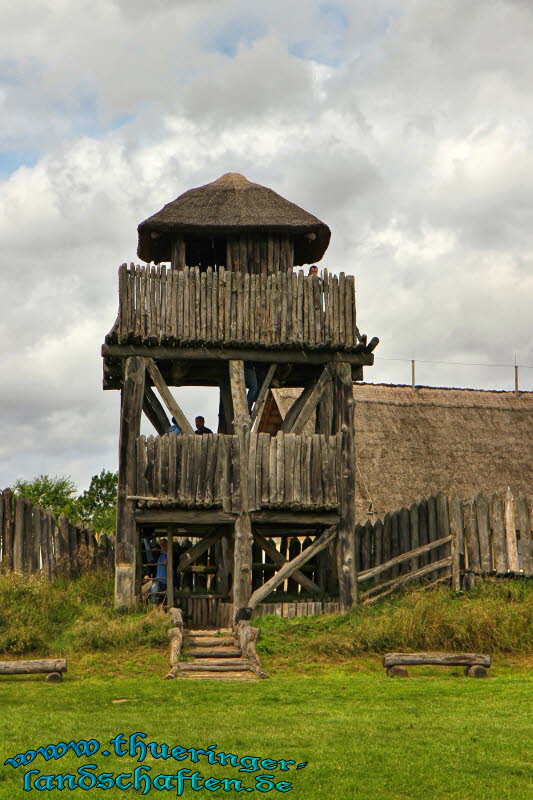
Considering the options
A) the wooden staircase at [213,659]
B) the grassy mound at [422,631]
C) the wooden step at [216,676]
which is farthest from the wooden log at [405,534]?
the wooden step at [216,676]

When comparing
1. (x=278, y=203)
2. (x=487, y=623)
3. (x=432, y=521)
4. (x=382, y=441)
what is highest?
(x=278, y=203)

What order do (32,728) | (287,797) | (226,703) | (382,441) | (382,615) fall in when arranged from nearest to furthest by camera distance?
(287,797), (32,728), (226,703), (382,615), (382,441)

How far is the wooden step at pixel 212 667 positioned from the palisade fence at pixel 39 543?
6364 millimetres

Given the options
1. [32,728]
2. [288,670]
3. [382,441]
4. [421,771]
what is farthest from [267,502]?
[382,441]

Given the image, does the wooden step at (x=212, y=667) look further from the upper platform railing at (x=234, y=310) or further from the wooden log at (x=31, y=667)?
the upper platform railing at (x=234, y=310)

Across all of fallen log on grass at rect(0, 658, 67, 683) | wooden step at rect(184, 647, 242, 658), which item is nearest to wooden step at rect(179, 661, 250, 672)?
wooden step at rect(184, 647, 242, 658)

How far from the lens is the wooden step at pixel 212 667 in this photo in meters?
16.6

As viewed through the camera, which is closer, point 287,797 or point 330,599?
point 287,797

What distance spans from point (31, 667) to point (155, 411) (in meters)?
8.46

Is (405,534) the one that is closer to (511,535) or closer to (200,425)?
(511,535)

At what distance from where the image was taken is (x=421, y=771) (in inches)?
396

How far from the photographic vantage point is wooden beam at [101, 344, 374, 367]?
2144 cm

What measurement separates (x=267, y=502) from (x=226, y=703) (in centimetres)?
741

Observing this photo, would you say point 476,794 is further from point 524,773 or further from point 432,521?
point 432,521
